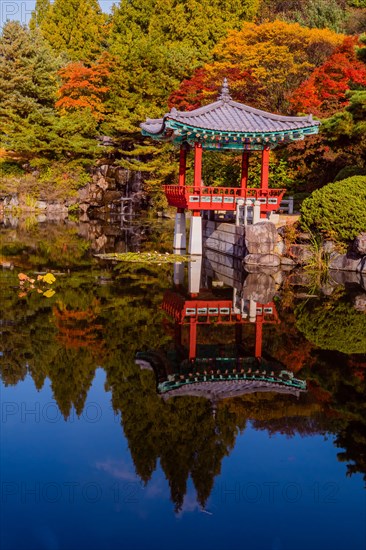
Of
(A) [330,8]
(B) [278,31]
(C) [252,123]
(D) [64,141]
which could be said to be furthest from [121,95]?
(C) [252,123]

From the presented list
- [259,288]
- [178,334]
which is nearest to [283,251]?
[259,288]

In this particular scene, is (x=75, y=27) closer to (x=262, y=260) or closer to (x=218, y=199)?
(x=218, y=199)

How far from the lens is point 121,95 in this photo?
4084cm

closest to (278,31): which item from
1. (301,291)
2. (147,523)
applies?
(301,291)

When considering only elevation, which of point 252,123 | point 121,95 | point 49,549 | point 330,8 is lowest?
point 49,549

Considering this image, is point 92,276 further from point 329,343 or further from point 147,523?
point 147,523

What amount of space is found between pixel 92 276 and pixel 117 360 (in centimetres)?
773

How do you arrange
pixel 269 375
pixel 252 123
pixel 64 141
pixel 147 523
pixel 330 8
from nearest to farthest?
pixel 147 523
pixel 269 375
pixel 252 123
pixel 64 141
pixel 330 8

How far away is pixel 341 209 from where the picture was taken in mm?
18844

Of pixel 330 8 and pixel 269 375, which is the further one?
pixel 330 8

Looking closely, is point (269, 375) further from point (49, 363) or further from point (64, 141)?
point (64, 141)

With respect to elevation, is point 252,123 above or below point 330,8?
below

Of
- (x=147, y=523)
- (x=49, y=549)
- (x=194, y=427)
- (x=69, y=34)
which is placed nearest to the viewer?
(x=49, y=549)

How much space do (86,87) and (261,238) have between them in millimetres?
26925
